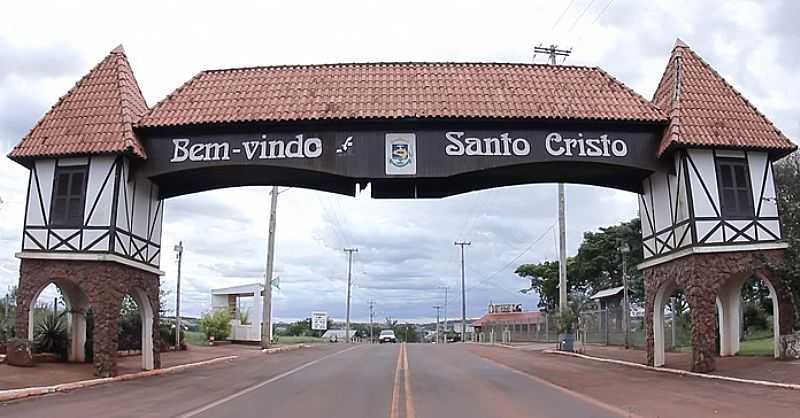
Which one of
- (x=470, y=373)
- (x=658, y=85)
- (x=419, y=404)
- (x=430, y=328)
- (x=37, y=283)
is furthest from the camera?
(x=430, y=328)

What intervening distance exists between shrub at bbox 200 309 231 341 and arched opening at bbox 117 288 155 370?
530 inches

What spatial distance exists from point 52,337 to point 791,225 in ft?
75.8

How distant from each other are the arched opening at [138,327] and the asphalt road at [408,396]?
1824mm

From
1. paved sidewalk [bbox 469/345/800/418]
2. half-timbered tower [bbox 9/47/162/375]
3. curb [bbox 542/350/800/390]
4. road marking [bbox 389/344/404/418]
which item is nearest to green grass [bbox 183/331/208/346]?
half-timbered tower [bbox 9/47/162/375]

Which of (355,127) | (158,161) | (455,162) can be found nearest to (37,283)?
(158,161)

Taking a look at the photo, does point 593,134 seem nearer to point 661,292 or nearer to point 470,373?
point 661,292

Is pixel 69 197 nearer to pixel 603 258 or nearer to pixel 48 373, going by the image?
pixel 48 373

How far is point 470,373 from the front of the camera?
→ 24688 mm

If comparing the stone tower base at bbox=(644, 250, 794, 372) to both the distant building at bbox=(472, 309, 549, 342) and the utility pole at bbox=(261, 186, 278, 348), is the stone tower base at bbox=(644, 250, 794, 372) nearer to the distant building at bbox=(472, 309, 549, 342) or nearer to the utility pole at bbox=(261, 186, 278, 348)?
the utility pole at bbox=(261, 186, 278, 348)

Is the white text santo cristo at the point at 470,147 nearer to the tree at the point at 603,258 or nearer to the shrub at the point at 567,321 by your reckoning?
the shrub at the point at 567,321

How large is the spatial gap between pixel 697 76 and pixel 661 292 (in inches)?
272

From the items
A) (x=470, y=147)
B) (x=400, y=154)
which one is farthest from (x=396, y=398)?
(x=470, y=147)

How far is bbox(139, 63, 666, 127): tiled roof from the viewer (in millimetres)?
23734

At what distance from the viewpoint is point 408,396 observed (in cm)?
1717
